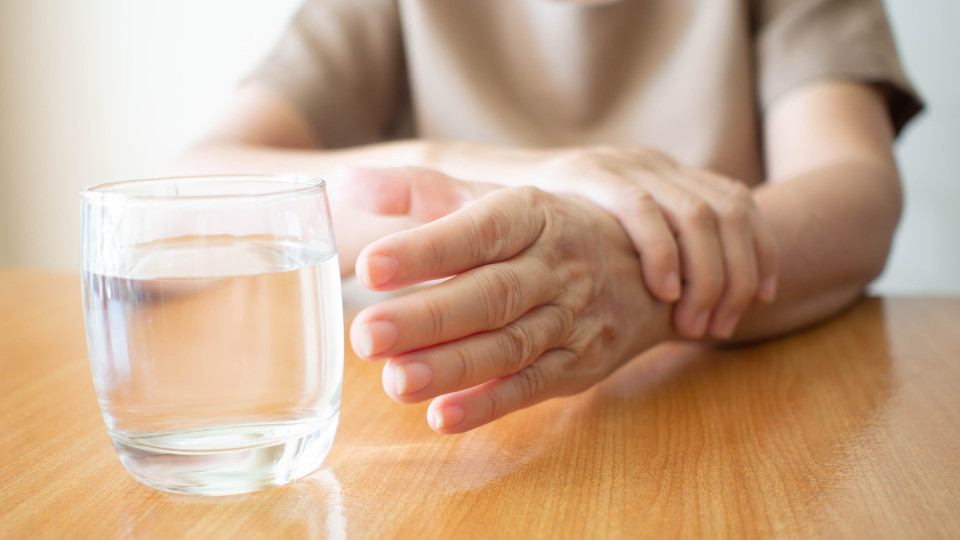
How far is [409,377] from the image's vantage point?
0.34 m

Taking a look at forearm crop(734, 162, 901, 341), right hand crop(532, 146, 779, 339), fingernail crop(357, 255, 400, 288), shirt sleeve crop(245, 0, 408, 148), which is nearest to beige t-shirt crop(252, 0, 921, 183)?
shirt sleeve crop(245, 0, 408, 148)

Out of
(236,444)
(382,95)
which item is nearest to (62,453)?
(236,444)

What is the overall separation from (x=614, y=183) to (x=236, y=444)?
285 mm

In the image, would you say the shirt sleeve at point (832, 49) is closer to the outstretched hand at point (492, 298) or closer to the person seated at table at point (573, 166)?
the person seated at table at point (573, 166)

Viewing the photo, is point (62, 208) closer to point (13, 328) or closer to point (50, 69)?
point (50, 69)

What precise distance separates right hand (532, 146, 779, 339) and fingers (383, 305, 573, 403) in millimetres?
98

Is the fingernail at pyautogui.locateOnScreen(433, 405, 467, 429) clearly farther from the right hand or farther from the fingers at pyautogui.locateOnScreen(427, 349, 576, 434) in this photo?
the right hand

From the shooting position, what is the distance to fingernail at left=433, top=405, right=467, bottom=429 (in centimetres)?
36

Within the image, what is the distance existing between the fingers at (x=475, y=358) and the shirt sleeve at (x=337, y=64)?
1.92 feet

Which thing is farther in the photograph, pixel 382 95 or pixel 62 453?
pixel 382 95

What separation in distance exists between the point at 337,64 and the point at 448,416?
0.67 m

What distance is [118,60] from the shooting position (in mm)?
1885

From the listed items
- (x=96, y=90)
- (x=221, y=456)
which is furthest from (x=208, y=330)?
(x=96, y=90)

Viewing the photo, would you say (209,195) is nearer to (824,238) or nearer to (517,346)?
(517,346)
